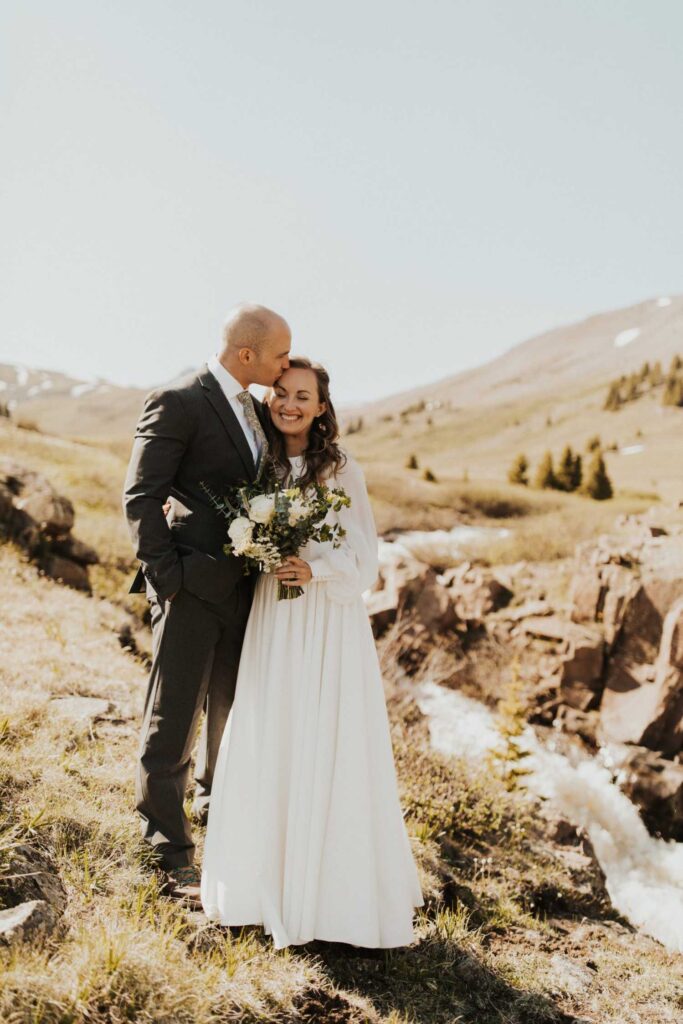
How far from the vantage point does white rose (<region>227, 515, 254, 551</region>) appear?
3211mm

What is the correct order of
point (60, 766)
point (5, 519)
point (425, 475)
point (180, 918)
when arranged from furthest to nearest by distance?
point (425, 475)
point (5, 519)
point (60, 766)
point (180, 918)

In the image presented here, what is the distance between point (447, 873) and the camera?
180 inches

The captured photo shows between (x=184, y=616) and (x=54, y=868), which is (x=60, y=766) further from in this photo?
(x=184, y=616)

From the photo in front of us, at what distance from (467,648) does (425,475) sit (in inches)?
967

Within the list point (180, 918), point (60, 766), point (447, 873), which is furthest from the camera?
point (447, 873)

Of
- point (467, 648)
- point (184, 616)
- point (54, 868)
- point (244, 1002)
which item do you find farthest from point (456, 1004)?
point (467, 648)

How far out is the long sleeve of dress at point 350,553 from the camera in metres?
3.45

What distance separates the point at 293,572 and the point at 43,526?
27.3 feet

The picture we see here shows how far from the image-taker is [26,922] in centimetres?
276

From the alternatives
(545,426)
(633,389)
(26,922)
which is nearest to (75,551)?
(26,922)

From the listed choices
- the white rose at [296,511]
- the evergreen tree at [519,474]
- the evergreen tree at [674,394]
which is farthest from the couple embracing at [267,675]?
the evergreen tree at [674,394]

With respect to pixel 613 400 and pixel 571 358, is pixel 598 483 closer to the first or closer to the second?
pixel 613 400

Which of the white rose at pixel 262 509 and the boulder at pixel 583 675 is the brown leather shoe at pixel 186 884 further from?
the boulder at pixel 583 675

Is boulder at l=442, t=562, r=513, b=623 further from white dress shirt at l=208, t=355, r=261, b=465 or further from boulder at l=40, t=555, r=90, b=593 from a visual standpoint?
white dress shirt at l=208, t=355, r=261, b=465
